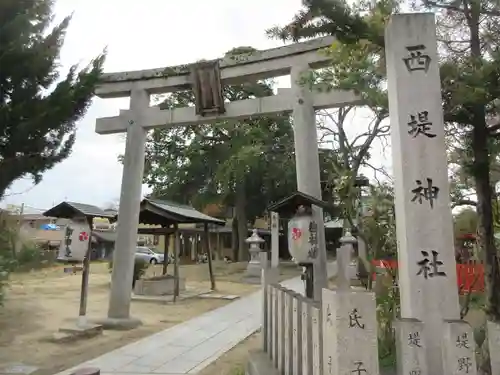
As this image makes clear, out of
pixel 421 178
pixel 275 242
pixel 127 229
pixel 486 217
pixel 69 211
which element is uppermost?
pixel 69 211

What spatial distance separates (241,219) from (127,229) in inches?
676

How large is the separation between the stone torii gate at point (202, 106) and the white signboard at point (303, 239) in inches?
92.5

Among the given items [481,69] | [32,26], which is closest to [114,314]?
[32,26]

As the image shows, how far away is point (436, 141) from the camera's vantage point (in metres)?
3.84

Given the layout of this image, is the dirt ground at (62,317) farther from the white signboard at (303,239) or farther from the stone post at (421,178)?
the stone post at (421,178)

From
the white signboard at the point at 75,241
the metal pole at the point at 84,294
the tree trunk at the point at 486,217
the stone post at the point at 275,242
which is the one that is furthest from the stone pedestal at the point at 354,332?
the white signboard at the point at 75,241

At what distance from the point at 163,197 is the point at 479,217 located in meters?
22.9

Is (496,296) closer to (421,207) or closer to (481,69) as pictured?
(421,207)

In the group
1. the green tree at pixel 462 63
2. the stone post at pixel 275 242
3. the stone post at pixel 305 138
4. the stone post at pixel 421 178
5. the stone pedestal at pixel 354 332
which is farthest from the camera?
the stone post at pixel 275 242

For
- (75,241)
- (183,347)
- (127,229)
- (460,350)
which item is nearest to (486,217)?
(460,350)

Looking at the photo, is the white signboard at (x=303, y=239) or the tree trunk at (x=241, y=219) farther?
the tree trunk at (x=241, y=219)

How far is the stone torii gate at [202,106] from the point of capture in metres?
8.07

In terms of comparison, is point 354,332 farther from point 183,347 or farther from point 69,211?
point 69,211

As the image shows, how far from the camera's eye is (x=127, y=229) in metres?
9.45
